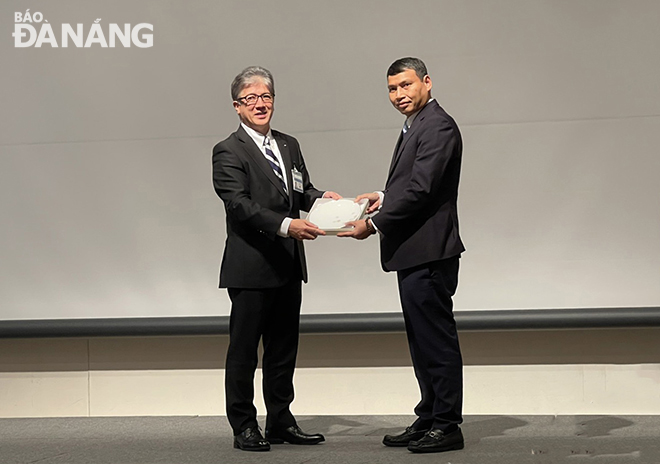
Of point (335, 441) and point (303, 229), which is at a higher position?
point (303, 229)

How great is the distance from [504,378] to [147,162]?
1.88 metres

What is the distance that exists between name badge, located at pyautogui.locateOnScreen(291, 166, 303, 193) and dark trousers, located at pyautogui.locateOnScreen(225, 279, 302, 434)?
13.7 inches

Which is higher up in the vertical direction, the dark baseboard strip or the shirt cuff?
the shirt cuff

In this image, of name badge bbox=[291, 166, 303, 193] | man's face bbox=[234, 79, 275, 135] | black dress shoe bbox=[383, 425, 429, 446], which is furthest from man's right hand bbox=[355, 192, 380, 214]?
black dress shoe bbox=[383, 425, 429, 446]

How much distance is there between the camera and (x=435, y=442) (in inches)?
112

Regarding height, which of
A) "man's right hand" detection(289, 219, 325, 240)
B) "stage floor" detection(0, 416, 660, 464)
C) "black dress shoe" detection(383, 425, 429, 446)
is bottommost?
"stage floor" detection(0, 416, 660, 464)

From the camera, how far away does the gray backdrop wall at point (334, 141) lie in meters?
3.55

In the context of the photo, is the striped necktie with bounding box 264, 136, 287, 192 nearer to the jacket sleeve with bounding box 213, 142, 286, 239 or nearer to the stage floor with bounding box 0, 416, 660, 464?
the jacket sleeve with bounding box 213, 142, 286, 239

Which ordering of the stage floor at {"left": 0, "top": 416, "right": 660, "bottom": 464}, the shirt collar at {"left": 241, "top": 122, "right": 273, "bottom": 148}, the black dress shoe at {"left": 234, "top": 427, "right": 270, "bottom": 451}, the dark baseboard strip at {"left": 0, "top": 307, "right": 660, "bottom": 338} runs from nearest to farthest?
1. the stage floor at {"left": 0, "top": 416, "right": 660, "bottom": 464}
2. the black dress shoe at {"left": 234, "top": 427, "right": 270, "bottom": 451}
3. the shirt collar at {"left": 241, "top": 122, "right": 273, "bottom": 148}
4. the dark baseboard strip at {"left": 0, "top": 307, "right": 660, "bottom": 338}

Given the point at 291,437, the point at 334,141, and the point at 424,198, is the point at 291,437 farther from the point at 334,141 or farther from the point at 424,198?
the point at 334,141

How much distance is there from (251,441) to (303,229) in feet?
2.56

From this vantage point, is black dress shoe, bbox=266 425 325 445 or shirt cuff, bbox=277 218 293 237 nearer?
shirt cuff, bbox=277 218 293 237

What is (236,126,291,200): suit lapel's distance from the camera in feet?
9.88

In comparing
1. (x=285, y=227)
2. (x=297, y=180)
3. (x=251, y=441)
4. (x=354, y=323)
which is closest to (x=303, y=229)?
(x=285, y=227)
